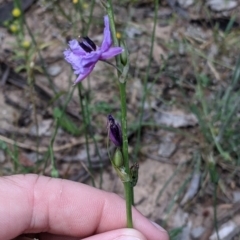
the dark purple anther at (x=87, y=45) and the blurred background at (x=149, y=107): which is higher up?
the dark purple anther at (x=87, y=45)

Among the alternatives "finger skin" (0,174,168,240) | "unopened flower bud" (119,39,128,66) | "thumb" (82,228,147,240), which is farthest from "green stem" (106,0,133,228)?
"finger skin" (0,174,168,240)

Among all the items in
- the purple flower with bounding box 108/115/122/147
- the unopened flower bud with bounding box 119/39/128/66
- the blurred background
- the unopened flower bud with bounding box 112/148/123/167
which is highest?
the unopened flower bud with bounding box 119/39/128/66

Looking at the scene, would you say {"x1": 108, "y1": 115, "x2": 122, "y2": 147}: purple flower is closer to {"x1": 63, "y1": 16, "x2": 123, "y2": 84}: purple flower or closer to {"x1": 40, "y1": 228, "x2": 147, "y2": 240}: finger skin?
{"x1": 63, "y1": 16, "x2": 123, "y2": 84}: purple flower

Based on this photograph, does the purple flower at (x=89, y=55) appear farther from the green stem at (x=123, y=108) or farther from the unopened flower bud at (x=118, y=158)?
the unopened flower bud at (x=118, y=158)

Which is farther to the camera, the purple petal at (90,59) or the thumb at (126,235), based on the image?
the thumb at (126,235)

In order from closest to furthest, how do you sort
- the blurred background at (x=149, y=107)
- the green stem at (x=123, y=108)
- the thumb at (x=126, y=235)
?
the green stem at (x=123, y=108), the thumb at (x=126, y=235), the blurred background at (x=149, y=107)

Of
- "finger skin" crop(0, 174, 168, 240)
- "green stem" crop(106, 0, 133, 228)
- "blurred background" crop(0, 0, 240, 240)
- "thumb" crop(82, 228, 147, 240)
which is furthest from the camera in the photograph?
"blurred background" crop(0, 0, 240, 240)

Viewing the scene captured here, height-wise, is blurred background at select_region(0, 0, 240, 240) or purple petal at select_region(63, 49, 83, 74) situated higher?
purple petal at select_region(63, 49, 83, 74)

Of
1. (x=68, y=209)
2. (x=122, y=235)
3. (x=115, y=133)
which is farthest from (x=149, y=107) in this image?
(x=115, y=133)

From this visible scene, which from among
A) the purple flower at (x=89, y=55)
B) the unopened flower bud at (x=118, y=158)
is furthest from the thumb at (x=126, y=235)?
the purple flower at (x=89, y=55)

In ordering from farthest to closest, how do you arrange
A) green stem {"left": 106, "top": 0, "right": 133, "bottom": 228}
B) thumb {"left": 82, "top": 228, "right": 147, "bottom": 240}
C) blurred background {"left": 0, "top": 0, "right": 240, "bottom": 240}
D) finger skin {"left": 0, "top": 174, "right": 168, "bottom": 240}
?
1. blurred background {"left": 0, "top": 0, "right": 240, "bottom": 240}
2. finger skin {"left": 0, "top": 174, "right": 168, "bottom": 240}
3. thumb {"left": 82, "top": 228, "right": 147, "bottom": 240}
4. green stem {"left": 106, "top": 0, "right": 133, "bottom": 228}
